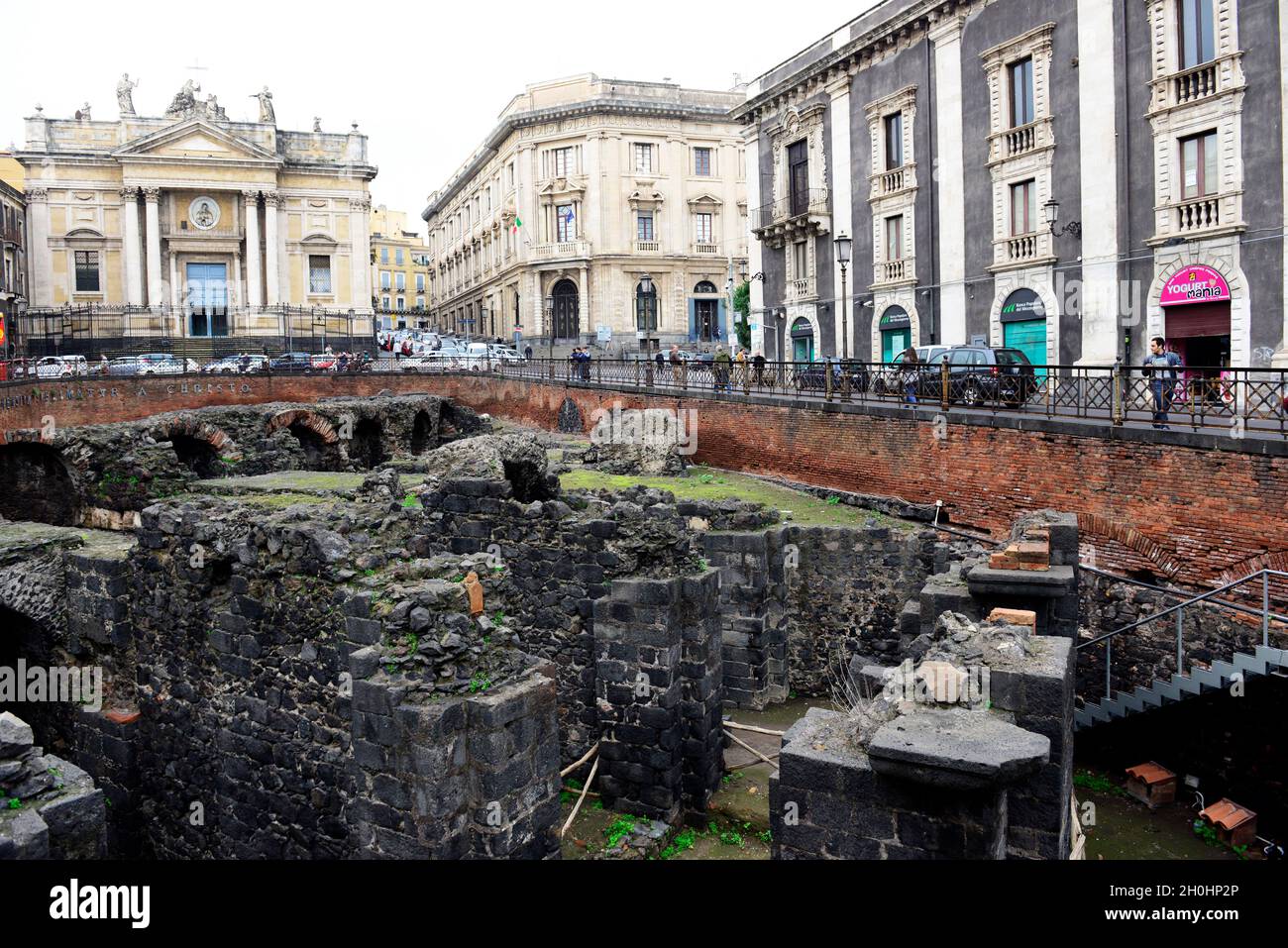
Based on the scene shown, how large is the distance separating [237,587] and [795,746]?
5.61 meters

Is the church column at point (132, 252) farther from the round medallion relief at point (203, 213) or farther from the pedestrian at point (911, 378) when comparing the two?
the pedestrian at point (911, 378)

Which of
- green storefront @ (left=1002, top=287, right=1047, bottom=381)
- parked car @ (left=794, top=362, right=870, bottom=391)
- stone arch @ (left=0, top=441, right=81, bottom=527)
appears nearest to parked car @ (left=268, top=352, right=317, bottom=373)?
stone arch @ (left=0, top=441, right=81, bottom=527)

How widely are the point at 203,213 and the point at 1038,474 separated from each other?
5207 centimetres

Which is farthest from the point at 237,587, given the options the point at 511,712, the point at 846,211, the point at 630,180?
the point at 630,180

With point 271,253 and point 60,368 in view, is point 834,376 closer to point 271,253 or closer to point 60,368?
point 60,368

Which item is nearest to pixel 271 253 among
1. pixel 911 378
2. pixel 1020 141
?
pixel 1020 141

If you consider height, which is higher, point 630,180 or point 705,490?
point 630,180

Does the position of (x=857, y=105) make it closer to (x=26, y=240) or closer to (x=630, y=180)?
(x=630, y=180)

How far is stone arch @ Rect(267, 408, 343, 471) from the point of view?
3241 cm

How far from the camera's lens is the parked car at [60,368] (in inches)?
1213

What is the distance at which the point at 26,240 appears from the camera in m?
54.3

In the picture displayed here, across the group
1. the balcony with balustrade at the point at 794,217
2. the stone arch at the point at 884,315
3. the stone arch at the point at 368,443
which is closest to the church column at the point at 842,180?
the balcony with balustrade at the point at 794,217

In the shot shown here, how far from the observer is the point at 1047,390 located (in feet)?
53.0

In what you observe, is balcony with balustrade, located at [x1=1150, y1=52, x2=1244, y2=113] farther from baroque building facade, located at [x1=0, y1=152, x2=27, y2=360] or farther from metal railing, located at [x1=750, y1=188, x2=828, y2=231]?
baroque building facade, located at [x1=0, y1=152, x2=27, y2=360]
